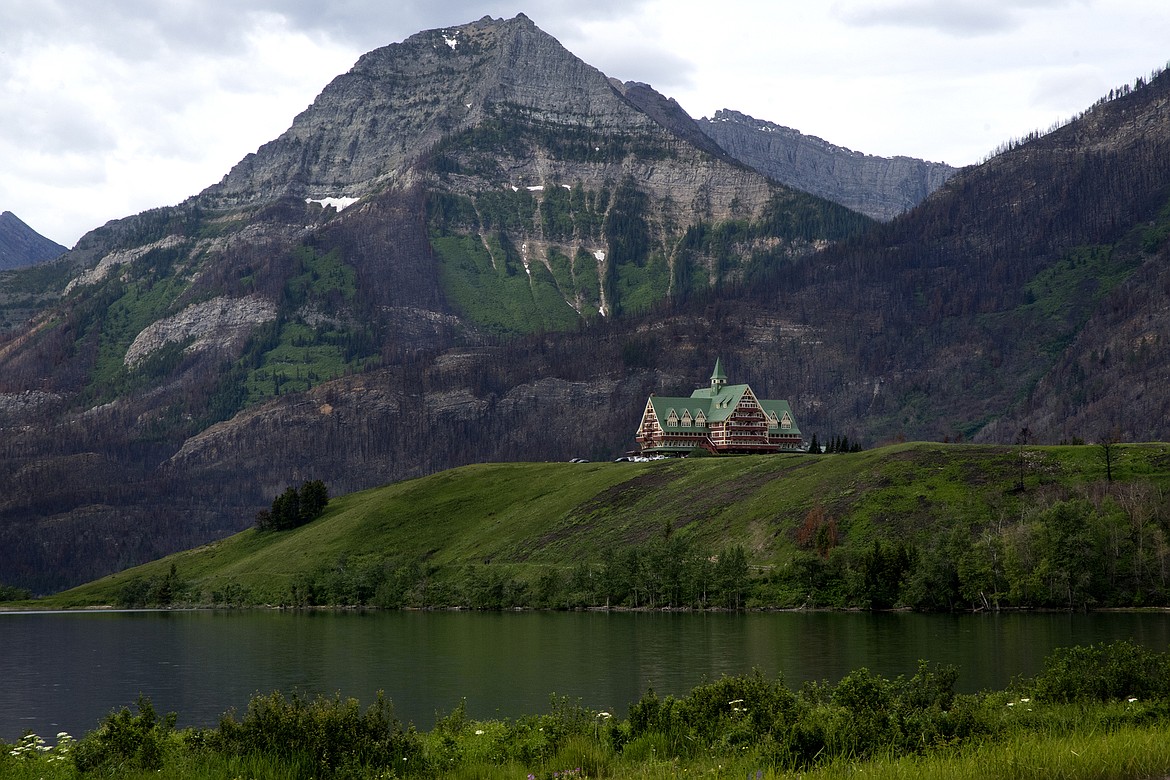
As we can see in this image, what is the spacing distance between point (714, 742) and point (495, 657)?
6547 centimetres

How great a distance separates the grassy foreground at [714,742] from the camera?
28469 mm

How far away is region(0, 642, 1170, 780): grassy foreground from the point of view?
2847 cm

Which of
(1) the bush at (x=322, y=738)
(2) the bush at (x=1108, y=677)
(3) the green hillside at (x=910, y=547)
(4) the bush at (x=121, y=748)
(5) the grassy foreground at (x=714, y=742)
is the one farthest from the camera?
(3) the green hillside at (x=910, y=547)

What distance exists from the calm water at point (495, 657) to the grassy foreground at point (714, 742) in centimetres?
1953

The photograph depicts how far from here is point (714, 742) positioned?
35.3 meters

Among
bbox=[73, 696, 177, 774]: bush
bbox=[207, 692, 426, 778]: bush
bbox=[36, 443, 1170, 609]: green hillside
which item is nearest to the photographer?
bbox=[207, 692, 426, 778]: bush

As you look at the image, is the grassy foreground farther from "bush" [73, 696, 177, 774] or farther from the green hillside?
the green hillside

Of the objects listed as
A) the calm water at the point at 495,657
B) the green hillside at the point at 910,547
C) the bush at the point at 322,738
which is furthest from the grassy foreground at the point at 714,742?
the green hillside at the point at 910,547

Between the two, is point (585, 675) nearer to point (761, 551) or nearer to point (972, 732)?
point (972, 732)

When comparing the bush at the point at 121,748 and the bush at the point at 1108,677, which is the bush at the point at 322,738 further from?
the bush at the point at 1108,677

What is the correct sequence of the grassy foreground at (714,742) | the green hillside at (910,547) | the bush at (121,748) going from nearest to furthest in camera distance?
the grassy foreground at (714,742)
the bush at (121,748)
the green hillside at (910,547)

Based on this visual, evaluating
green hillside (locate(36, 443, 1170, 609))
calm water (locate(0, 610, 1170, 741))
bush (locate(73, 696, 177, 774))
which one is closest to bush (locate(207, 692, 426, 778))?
bush (locate(73, 696, 177, 774))

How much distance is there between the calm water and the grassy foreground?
19530mm

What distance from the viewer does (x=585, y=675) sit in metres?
82.2
